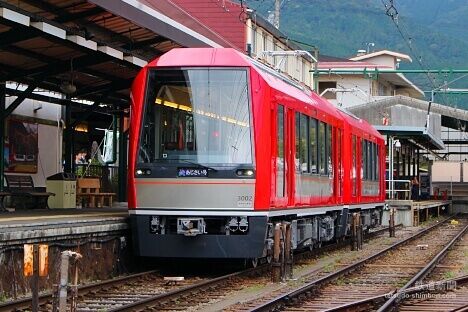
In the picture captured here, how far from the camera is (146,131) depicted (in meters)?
13.7

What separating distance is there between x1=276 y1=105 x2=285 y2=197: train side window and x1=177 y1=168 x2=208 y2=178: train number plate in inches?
54.5

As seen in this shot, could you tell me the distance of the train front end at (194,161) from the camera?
1334cm

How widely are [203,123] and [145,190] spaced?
131 cm

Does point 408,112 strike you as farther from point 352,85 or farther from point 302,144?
point 302,144

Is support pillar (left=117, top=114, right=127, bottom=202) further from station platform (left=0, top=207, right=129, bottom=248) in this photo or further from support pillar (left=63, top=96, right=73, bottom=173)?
station platform (left=0, top=207, right=129, bottom=248)

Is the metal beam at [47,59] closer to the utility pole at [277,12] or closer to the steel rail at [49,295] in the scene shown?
the steel rail at [49,295]

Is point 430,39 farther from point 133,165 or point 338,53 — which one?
point 133,165

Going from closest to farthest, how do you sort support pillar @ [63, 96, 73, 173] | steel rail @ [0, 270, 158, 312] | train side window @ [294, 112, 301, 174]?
1. steel rail @ [0, 270, 158, 312]
2. train side window @ [294, 112, 301, 174]
3. support pillar @ [63, 96, 73, 173]

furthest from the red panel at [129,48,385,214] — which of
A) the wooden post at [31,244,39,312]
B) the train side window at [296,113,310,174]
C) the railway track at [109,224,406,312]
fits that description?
the wooden post at [31,244,39,312]

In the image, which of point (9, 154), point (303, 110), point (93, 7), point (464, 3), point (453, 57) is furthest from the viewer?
point (464, 3)

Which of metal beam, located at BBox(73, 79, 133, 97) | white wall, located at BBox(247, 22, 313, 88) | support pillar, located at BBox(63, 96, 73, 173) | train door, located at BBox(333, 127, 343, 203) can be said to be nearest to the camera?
train door, located at BBox(333, 127, 343, 203)

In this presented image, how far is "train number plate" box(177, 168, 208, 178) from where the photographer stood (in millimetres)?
13352

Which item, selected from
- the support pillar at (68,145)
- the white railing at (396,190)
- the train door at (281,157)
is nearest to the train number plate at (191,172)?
the train door at (281,157)

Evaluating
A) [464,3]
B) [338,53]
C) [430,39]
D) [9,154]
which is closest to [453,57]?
[430,39]
